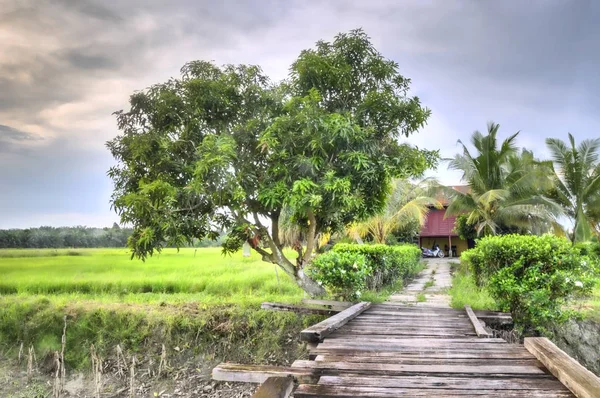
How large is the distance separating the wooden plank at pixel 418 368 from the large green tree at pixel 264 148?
3.61 metres

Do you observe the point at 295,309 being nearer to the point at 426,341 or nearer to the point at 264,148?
the point at 264,148

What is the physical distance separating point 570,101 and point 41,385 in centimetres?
1482

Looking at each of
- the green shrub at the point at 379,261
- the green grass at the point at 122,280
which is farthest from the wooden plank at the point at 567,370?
the green grass at the point at 122,280

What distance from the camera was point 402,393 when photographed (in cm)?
249

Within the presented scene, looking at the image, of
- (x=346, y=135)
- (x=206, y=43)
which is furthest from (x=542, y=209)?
(x=206, y=43)

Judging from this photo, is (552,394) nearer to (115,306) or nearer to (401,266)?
(115,306)

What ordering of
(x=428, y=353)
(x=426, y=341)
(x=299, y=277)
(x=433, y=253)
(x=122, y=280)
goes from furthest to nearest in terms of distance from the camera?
(x=433, y=253)
(x=122, y=280)
(x=299, y=277)
(x=426, y=341)
(x=428, y=353)

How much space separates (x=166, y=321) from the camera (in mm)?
8320

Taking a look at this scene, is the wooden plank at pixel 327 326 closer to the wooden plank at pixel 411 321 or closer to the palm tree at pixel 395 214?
the wooden plank at pixel 411 321

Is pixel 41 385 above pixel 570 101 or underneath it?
underneath

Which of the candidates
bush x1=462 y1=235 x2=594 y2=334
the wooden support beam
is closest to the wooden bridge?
the wooden support beam

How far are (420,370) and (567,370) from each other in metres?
0.92

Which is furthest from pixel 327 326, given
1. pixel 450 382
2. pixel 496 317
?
pixel 496 317

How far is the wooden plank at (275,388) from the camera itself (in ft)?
7.51
